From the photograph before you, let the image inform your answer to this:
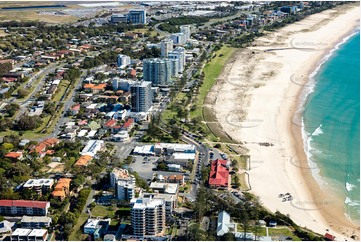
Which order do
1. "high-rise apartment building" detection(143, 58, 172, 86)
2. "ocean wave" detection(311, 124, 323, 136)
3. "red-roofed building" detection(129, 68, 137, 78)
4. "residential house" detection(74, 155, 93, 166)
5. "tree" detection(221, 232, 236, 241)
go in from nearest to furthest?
"tree" detection(221, 232, 236, 241)
"residential house" detection(74, 155, 93, 166)
"ocean wave" detection(311, 124, 323, 136)
"high-rise apartment building" detection(143, 58, 172, 86)
"red-roofed building" detection(129, 68, 137, 78)

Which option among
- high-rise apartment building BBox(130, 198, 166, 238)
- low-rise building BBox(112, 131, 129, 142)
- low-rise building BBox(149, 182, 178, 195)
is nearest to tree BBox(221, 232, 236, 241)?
high-rise apartment building BBox(130, 198, 166, 238)

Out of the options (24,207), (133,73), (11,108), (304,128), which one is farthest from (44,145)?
(304,128)

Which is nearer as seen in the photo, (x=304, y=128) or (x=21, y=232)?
(x=21, y=232)

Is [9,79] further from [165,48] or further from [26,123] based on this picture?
[165,48]

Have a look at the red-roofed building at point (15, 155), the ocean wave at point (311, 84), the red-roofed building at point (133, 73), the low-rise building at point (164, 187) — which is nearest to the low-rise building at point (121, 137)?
the red-roofed building at point (15, 155)

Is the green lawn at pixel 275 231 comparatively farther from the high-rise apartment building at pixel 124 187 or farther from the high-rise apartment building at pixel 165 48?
the high-rise apartment building at pixel 165 48

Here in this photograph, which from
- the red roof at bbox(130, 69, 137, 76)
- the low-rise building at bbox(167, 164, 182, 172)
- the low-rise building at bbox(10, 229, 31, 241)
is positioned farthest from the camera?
the red roof at bbox(130, 69, 137, 76)

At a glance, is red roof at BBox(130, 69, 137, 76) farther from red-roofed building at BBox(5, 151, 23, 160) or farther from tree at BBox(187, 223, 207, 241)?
tree at BBox(187, 223, 207, 241)
